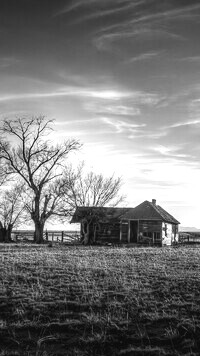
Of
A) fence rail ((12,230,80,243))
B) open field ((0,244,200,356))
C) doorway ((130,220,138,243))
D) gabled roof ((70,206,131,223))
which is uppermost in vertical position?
gabled roof ((70,206,131,223))

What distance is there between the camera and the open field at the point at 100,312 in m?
7.93

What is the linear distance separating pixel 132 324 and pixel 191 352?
192 centimetres

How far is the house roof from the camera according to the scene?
130 feet

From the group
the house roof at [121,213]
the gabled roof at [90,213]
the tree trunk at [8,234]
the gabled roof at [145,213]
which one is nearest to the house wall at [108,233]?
the house roof at [121,213]

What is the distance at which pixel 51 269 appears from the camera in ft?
51.4

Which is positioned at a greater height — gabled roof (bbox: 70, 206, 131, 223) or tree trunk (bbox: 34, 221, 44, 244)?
gabled roof (bbox: 70, 206, 131, 223)

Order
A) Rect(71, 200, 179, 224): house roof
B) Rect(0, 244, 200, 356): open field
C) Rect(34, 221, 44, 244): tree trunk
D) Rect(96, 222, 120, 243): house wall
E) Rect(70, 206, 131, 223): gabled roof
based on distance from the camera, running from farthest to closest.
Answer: Rect(96, 222, 120, 243): house wall < Rect(71, 200, 179, 224): house roof < Rect(70, 206, 131, 223): gabled roof < Rect(34, 221, 44, 244): tree trunk < Rect(0, 244, 200, 356): open field

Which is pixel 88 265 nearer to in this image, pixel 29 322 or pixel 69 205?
pixel 29 322

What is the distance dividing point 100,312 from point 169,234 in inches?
1489

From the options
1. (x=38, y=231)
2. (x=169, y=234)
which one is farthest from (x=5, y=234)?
(x=169, y=234)

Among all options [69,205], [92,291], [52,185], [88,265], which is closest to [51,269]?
[88,265]

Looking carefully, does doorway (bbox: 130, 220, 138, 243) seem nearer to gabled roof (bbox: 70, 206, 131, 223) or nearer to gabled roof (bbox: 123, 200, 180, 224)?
gabled roof (bbox: 123, 200, 180, 224)

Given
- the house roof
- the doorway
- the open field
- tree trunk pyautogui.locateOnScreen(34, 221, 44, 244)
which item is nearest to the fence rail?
the house roof

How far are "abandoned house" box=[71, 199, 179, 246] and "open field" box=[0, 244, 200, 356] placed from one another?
2646cm
